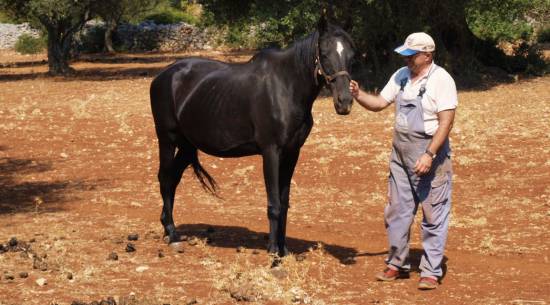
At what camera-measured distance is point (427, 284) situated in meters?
7.12

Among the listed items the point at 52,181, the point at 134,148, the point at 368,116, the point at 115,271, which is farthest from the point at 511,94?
the point at 115,271

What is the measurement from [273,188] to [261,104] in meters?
0.78

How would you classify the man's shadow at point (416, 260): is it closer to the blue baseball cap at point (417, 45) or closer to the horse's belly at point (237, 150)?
the horse's belly at point (237, 150)

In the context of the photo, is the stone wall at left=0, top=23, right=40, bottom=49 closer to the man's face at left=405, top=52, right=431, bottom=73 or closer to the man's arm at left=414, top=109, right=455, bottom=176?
the man's face at left=405, top=52, right=431, bottom=73

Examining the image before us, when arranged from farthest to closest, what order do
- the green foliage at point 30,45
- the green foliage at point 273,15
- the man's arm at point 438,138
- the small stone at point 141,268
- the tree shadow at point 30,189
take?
1. the green foliage at point 30,45
2. the green foliage at point 273,15
3. the tree shadow at point 30,189
4. the small stone at point 141,268
5. the man's arm at point 438,138

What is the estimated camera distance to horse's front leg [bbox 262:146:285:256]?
7922mm

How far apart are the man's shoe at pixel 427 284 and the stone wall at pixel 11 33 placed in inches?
1890

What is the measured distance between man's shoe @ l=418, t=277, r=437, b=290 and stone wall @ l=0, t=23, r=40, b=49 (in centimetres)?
4802

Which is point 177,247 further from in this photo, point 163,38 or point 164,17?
point 164,17

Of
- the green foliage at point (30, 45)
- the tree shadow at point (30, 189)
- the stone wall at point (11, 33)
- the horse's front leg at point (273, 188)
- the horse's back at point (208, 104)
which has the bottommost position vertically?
the stone wall at point (11, 33)

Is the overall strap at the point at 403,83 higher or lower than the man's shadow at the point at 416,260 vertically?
higher

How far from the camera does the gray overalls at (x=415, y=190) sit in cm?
710

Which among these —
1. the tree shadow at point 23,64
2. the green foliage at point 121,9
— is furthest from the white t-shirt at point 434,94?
the tree shadow at point 23,64

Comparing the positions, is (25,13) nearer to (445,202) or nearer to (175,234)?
(175,234)
